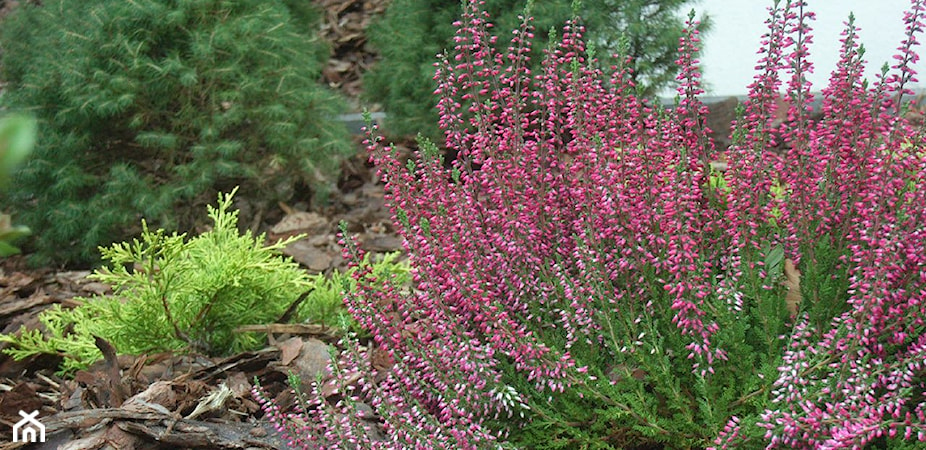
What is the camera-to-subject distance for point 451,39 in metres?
5.12

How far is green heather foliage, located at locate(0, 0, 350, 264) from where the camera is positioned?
4395 millimetres

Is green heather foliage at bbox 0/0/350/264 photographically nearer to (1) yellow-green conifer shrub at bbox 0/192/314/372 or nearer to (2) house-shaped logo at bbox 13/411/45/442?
(1) yellow-green conifer shrub at bbox 0/192/314/372

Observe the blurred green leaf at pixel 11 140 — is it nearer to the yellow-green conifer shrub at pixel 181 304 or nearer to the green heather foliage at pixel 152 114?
the yellow-green conifer shrub at pixel 181 304

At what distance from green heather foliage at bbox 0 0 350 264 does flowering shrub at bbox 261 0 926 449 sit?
254cm

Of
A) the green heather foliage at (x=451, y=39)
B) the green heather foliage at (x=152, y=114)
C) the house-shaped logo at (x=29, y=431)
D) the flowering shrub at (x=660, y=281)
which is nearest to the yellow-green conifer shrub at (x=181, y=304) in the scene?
the house-shaped logo at (x=29, y=431)

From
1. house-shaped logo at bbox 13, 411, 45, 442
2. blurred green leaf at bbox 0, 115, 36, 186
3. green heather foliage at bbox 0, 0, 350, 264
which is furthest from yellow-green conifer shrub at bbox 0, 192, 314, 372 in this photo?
blurred green leaf at bbox 0, 115, 36, 186

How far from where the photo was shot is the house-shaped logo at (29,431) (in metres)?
2.23

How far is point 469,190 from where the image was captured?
224 cm

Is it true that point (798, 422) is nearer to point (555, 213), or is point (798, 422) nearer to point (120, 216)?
point (555, 213)

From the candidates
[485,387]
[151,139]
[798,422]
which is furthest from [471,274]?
[151,139]

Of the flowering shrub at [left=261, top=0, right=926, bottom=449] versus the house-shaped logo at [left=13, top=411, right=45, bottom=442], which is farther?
the house-shaped logo at [left=13, top=411, right=45, bottom=442]

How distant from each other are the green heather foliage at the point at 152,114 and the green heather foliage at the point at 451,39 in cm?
74

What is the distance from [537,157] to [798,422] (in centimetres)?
82

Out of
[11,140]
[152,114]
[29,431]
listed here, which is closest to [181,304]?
[29,431]
